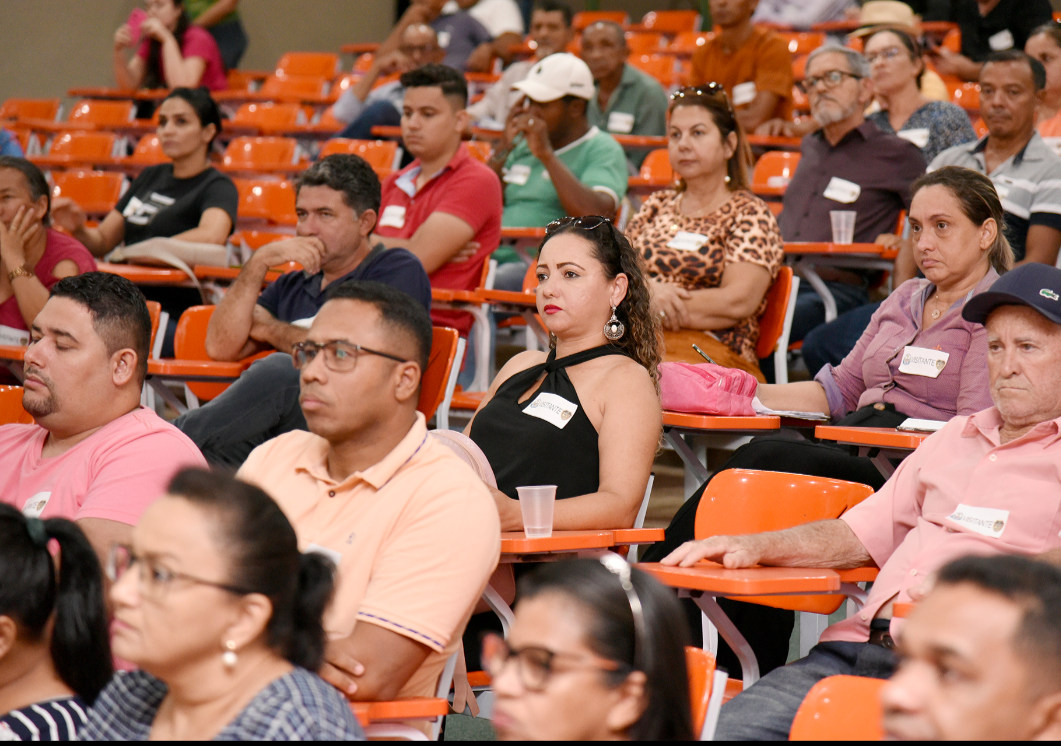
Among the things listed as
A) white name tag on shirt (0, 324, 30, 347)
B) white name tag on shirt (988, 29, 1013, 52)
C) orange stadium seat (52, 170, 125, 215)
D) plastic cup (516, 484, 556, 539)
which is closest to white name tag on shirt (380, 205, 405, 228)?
white name tag on shirt (0, 324, 30, 347)

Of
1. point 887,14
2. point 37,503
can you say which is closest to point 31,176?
point 37,503

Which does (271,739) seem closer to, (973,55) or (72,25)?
(973,55)

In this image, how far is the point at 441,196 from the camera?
14.3 ft

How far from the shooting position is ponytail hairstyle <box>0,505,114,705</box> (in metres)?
1.67

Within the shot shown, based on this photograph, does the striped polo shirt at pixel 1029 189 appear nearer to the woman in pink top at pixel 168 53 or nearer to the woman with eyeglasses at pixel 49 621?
the woman with eyeglasses at pixel 49 621

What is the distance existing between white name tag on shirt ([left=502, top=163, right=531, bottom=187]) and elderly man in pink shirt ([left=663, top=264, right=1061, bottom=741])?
118 inches

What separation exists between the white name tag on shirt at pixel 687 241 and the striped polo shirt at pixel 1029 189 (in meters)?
0.83

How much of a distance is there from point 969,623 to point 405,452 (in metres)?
Result: 1.02

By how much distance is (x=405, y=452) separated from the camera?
6.33 ft

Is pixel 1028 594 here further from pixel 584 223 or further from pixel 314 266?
pixel 314 266

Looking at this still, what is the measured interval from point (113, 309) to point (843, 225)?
9.46ft

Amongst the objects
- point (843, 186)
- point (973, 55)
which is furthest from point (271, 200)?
point (973, 55)

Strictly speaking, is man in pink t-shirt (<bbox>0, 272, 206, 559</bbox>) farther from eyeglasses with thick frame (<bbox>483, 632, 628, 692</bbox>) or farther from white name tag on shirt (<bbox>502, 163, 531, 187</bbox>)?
white name tag on shirt (<bbox>502, 163, 531, 187</bbox>)

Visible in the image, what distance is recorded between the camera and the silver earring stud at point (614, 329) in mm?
2758
